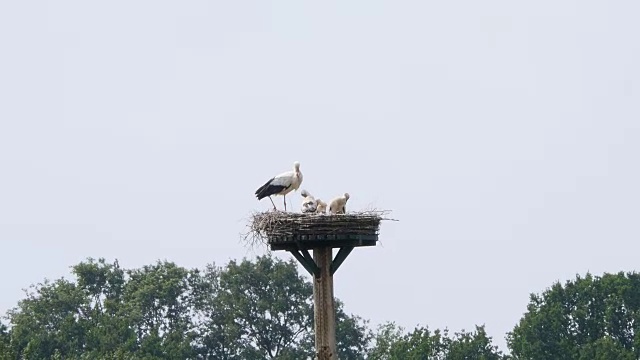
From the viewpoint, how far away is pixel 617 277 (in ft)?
276

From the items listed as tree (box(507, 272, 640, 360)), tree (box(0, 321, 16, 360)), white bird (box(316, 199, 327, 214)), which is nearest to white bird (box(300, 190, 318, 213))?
white bird (box(316, 199, 327, 214))

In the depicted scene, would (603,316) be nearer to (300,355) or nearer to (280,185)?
(300,355)

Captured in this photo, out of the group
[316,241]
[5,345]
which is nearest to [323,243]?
[316,241]

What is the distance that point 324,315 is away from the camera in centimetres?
3038

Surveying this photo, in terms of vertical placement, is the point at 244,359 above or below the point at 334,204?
above

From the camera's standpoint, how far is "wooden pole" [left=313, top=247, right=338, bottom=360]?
3034cm

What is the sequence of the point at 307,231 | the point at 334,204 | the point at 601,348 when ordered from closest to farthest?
the point at 307,231 → the point at 334,204 → the point at 601,348

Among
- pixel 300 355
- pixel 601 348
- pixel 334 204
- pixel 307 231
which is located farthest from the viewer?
pixel 300 355

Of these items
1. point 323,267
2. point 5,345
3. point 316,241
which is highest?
point 5,345

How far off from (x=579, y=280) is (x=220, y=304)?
17.4 meters

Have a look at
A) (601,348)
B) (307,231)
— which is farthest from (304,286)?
(307,231)

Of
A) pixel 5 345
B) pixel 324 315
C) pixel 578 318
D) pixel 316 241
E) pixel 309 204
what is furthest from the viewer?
pixel 578 318

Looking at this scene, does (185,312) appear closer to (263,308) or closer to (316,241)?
(263,308)

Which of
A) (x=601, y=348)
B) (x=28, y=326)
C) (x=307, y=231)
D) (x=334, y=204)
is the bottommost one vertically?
(x=307, y=231)
